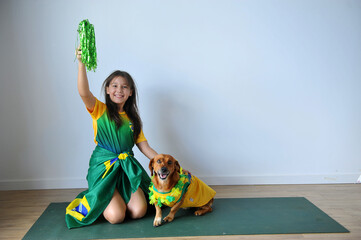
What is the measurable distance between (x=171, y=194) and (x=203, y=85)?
1.22 metres

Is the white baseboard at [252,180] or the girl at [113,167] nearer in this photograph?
→ the girl at [113,167]

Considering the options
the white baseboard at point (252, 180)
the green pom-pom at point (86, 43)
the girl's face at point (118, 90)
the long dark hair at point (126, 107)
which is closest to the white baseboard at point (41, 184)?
the white baseboard at point (252, 180)

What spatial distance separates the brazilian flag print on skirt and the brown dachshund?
0.64 feet

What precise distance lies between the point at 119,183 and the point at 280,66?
179 centimetres

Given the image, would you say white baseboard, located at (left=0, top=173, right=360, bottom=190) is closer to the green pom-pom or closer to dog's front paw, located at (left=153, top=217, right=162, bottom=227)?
dog's front paw, located at (left=153, top=217, right=162, bottom=227)

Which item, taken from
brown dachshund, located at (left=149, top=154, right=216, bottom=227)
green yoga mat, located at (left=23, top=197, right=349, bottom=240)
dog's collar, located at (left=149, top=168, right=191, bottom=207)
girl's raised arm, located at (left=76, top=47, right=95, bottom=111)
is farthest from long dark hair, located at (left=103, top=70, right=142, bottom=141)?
green yoga mat, located at (left=23, top=197, right=349, bottom=240)

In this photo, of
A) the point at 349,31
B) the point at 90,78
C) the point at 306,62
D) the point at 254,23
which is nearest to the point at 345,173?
the point at 306,62

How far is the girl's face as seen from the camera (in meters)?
2.46

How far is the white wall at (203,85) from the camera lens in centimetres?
300

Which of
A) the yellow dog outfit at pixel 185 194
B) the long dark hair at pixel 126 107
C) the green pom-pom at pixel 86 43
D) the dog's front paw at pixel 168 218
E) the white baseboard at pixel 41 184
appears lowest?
the white baseboard at pixel 41 184

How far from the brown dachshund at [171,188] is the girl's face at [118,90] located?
1.71ft

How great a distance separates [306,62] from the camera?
10.3 ft

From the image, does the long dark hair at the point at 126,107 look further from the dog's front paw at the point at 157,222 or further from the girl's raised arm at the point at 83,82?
the dog's front paw at the point at 157,222

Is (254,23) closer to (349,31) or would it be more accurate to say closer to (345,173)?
(349,31)
